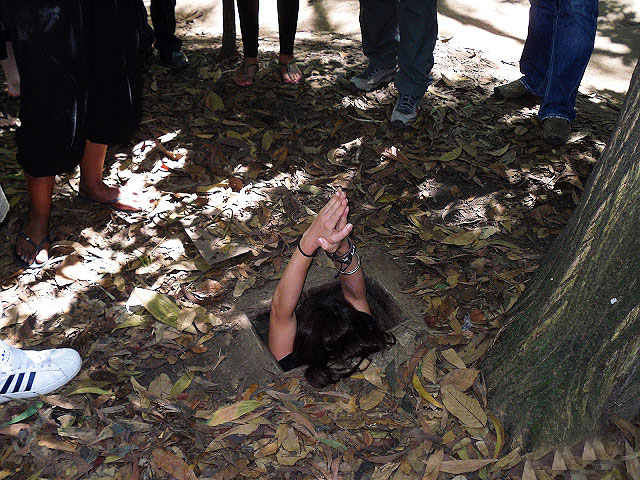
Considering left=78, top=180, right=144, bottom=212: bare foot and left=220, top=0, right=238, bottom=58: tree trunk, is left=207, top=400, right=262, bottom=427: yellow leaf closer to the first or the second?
left=78, top=180, right=144, bottom=212: bare foot

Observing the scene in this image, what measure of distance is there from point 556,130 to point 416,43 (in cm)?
117

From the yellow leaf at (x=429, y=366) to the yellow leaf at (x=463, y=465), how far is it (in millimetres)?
405

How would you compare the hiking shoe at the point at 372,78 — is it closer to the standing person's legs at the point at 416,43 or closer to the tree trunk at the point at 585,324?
the standing person's legs at the point at 416,43

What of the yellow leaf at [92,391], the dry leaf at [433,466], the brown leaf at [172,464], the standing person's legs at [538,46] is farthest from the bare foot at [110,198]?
the standing person's legs at [538,46]

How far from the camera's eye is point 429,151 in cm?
418

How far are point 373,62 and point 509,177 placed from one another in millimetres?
1674

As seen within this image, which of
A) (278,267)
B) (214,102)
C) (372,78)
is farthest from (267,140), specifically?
(278,267)

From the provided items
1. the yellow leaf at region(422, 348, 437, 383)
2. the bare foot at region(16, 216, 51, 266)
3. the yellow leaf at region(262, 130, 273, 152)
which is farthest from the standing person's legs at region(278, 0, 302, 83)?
the yellow leaf at region(422, 348, 437, 383)

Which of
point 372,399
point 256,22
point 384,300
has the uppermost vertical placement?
point 256,22

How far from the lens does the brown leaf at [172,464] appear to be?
7.48 ft

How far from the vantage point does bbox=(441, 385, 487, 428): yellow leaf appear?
2.42m

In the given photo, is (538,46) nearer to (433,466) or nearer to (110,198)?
(110,198)

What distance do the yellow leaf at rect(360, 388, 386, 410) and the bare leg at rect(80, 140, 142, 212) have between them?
1957 millimetres

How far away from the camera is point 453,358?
270 cm
